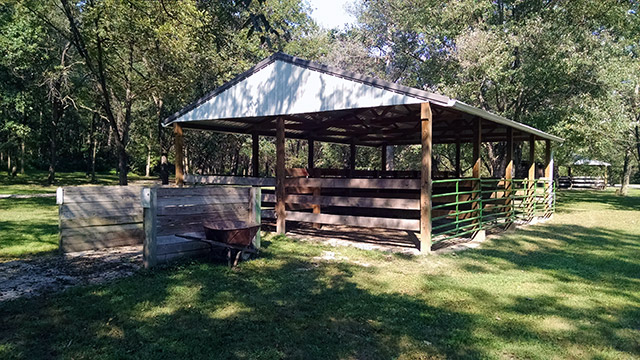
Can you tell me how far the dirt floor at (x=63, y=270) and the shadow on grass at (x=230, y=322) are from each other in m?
0.45

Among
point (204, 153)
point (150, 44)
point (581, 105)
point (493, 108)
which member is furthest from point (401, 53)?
point (204, 153)

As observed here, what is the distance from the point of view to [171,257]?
21.1 feet

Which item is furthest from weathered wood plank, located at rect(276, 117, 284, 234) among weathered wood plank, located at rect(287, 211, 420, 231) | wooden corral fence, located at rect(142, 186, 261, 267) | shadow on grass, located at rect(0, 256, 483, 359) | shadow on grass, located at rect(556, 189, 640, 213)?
shadow on grass, located at rect(556, 189, 640, 213)

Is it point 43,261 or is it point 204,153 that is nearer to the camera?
point 43,261

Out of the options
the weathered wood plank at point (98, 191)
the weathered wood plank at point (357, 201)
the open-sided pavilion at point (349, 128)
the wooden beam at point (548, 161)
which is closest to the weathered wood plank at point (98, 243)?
the weathered wood plank at point (98, 191)

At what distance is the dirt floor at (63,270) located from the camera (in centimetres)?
521

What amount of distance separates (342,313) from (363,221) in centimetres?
429

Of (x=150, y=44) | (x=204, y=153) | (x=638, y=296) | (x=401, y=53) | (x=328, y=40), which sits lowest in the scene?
(x=638, y=296)

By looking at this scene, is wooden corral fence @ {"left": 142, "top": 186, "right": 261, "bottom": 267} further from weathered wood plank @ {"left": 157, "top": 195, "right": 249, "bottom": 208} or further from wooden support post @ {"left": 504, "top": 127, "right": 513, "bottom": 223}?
wooden support post @ {"left": 504, "top": 127, "right": 513, "bottom": 223}

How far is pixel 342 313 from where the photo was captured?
462 centimetres

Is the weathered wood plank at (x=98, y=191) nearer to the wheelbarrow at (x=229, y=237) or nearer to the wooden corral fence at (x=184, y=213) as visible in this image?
the wooden corral fence at (x=184, y=213)

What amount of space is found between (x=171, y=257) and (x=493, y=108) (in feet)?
60.8

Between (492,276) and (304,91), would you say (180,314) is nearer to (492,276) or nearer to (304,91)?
(492,276)

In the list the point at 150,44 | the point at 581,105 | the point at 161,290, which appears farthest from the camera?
the point at 150,44
